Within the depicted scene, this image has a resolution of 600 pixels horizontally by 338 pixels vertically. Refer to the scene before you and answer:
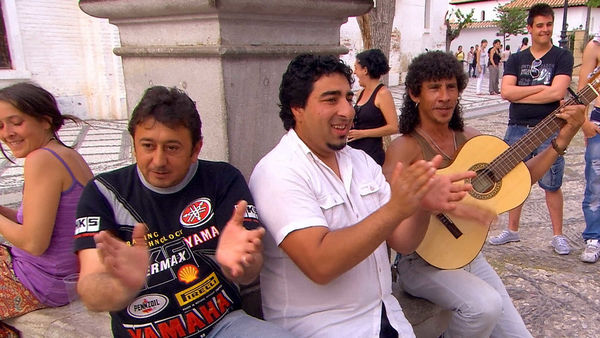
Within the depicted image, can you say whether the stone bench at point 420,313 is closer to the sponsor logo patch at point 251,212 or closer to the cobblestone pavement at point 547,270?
the sponsor logo patch at point 251,212

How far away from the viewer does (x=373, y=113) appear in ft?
12.9

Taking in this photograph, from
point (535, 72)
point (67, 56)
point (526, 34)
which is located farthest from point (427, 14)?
point (535, 72)

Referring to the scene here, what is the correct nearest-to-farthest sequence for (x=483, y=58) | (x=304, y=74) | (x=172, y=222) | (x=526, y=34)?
1. (x=172, y=222)
2. (x=304, y=74)
3. (x=483, y=58)
4. (x=526, y=34)

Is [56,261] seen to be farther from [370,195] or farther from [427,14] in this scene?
[427,14]

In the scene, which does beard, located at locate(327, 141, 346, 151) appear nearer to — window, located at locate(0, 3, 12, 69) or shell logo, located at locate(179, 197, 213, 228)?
shell logo, located at locate(179, 197, 213, 228)

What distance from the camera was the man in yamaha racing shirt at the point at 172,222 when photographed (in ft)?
5.25

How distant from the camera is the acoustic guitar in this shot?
88.2 inches

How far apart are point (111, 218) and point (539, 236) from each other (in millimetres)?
3852

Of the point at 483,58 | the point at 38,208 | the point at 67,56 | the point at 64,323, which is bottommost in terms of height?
the point at 64,323

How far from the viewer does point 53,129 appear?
85.5 inches

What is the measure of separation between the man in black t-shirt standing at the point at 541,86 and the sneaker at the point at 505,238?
25 centimetres

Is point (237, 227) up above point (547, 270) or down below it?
above

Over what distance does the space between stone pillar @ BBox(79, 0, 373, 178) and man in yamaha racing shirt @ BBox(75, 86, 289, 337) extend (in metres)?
0.27

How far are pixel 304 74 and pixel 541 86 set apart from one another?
2.72 meters
